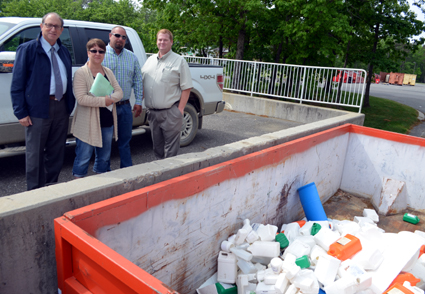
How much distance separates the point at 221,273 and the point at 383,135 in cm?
416

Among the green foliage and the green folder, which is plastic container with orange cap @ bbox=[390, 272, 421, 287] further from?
the green foliage

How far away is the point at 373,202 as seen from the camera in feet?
20.1

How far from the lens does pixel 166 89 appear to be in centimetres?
429

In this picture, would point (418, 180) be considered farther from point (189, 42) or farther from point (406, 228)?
point (189, 42)

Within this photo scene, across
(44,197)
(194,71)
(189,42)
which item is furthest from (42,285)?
(189,42)

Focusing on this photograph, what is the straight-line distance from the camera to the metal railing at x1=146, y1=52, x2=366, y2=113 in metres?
10.1

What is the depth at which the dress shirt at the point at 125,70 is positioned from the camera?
164 inches

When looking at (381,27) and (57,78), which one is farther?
(381,27)

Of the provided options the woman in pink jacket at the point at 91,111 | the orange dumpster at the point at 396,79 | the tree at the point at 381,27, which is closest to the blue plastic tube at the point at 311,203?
the woman in pink jacket at the point at 91,111

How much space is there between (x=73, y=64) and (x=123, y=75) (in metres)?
1.10

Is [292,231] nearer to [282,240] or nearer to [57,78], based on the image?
[282,240]

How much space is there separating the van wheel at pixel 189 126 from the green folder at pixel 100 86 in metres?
2.80

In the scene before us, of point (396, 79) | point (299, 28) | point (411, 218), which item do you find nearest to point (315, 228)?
point (411, 218)

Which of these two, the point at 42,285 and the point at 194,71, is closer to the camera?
the point at 42,285
